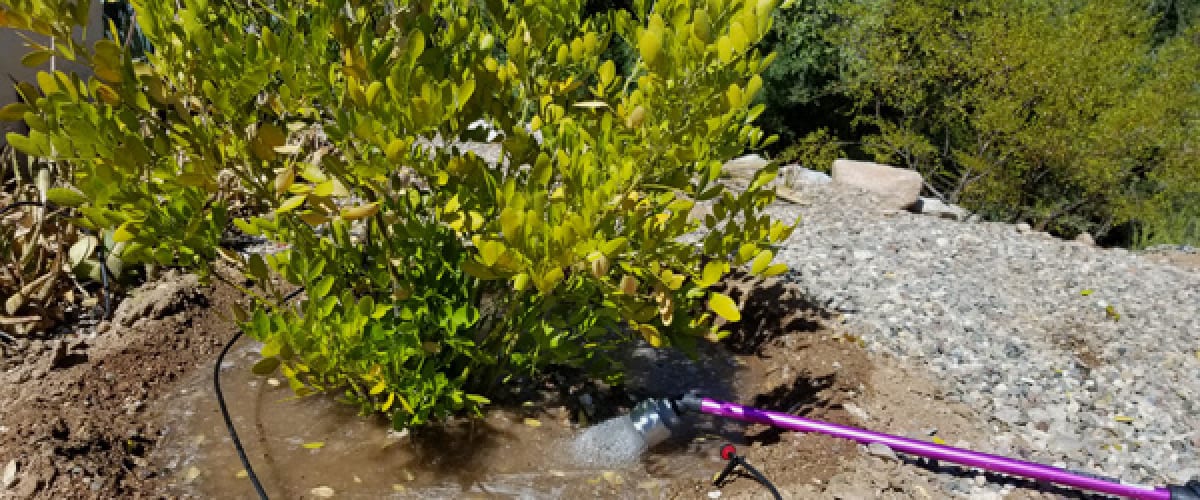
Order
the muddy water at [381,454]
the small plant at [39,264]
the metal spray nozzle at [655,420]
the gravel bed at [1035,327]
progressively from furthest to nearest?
the small plant at [39,264], the gravel bed at [1035,327], the metal spray nozzle at [655,420], the muddy water at [381,454]

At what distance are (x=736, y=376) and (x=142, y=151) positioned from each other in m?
2.12

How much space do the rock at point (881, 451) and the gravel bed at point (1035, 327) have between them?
42 cm

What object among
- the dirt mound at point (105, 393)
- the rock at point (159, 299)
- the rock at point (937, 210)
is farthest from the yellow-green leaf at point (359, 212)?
the rock at point (937, 210)

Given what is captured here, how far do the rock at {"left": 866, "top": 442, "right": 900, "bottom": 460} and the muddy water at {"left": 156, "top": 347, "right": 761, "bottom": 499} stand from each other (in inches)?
17.3

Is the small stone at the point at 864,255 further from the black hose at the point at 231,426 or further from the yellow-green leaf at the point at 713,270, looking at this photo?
the black hose at the point at 231,426

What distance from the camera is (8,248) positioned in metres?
2.89

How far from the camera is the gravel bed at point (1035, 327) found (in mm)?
2504

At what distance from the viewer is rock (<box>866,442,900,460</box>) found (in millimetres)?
2211

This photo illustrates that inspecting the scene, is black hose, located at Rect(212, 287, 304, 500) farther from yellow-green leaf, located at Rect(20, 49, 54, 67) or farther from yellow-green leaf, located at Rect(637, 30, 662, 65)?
yellow-green leaf, located at Rect(637, 30, 662, 65)

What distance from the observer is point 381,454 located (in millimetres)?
2266

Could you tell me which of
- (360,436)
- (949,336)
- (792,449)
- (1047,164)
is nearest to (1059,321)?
(949,336)

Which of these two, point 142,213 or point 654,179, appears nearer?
point 142,213

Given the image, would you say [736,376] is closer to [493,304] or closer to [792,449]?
[792,449]

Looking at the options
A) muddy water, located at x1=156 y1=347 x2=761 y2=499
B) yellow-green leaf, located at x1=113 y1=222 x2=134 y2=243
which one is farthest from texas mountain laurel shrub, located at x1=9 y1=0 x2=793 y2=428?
muddy water, located at x1=156 y1=347 x2=761 y2=499
